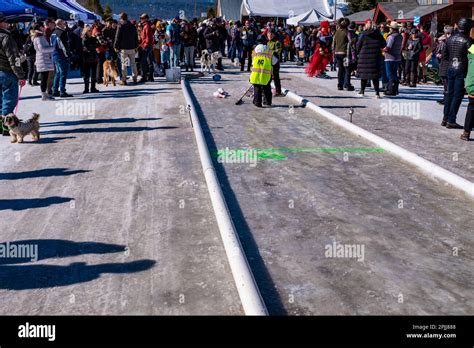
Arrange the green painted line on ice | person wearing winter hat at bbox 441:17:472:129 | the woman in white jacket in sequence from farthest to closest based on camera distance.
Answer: the woman in white jacket < person wearing winter hat at bbox 441:17:472:129 < the green painted line on ice

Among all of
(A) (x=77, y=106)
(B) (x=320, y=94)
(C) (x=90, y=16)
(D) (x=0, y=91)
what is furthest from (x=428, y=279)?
(C) (x=90, y=16)

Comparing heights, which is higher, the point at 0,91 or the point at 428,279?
the point at 0,91

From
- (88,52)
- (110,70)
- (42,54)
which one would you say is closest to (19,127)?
(42,54)

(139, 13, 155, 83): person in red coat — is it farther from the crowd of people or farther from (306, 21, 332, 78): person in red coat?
(306, 21, 332, 78): person in red coat

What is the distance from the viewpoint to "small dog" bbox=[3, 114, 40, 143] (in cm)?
905

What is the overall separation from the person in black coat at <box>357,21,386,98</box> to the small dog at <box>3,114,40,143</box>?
355 inches

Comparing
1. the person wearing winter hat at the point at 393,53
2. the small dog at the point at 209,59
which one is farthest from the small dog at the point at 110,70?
the person wearing winter hat at the point at 393,53

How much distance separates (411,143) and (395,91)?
21.4 ft

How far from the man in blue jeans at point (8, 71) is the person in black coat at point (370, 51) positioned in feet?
29.4

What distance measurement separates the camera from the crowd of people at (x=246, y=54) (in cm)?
1008

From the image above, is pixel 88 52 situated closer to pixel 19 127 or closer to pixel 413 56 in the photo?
pixel 19 127

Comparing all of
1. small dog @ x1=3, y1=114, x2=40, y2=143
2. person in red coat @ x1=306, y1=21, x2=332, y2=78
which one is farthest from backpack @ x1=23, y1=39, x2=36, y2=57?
person in red coat @ x1=306, y1=21, x2=332, y2=78

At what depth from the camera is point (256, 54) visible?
12820 millimetres
